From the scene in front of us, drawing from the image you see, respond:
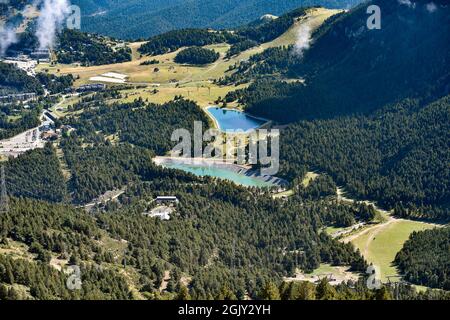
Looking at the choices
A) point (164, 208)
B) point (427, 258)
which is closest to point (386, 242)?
point (427, 258)

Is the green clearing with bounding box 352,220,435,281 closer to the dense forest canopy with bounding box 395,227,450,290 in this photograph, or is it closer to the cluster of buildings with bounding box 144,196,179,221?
the dense forest canopy with bounding box 395,227,450,290

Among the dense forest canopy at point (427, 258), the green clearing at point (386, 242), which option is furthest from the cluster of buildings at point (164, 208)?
the dense forest canopy at point (427, 258)

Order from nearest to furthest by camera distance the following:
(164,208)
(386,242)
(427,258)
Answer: (427,258), (386,242), (164,208)

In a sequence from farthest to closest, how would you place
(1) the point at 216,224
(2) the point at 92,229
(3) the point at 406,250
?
(1) the point at 216,224 → (3) the point at 406,250 → (2) the point at 92,229

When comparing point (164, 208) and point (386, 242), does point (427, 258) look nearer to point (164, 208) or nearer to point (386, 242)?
point (386, 242)

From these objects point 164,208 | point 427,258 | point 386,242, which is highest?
point 164,208

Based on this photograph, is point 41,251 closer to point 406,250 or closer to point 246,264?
point 246,264

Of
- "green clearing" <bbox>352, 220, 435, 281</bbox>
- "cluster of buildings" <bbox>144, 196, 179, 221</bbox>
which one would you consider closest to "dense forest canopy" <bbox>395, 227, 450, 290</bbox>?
"green clearing" <bbox>352, 220, 435, 281</bbox>

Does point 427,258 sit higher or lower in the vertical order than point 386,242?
higher

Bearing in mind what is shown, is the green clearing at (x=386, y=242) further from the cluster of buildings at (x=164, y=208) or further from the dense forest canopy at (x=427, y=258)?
the cluster of buildings at (x=164, y=208)

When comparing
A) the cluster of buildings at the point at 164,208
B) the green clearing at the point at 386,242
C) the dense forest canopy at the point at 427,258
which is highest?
the cluster of buildings at the point at 164,208
